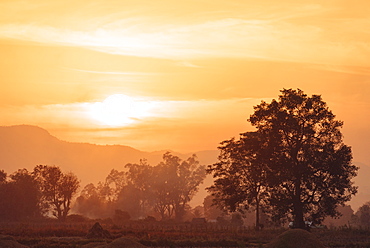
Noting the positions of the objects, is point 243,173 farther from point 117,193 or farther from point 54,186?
point 117,193

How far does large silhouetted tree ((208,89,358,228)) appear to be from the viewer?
267 feet

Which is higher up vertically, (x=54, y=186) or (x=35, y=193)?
(x=54, y=186)

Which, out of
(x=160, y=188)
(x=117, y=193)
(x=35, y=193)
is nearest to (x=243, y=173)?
(x=35, y=193)

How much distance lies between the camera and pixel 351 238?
75.5 metres

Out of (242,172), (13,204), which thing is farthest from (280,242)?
(13,204)

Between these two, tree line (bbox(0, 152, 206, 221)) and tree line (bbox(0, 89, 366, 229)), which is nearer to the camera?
tree line (bbox(0, 89, 366, 229))

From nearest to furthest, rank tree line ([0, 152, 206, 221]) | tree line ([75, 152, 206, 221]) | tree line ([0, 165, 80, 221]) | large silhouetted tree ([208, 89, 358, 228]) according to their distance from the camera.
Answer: large silhouetted tree ([208, 89, 358, 228]) → tree line ([0, 165, 80, 221]) → tree line ([0, 152, 206, 221]) → tree line ([75, 152, 206, 221])

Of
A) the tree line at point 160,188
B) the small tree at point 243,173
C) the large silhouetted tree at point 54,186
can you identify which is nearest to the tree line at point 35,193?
the large silhouetted tree at point 54,186

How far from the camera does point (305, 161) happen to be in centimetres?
8262

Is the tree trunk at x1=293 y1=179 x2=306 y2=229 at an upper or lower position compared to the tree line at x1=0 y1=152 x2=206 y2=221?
lower

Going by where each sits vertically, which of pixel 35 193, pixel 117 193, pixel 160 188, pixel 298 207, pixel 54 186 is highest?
pixel 160 188

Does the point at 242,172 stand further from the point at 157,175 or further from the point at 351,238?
the point at 157,175

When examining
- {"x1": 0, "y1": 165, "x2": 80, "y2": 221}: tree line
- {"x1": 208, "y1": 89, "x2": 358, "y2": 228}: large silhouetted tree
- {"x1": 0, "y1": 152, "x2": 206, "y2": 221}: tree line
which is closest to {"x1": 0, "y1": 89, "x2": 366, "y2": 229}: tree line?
{"x1": 208, "y1": 89, "x2": 358, "y2": 228}: large silhouetted tree

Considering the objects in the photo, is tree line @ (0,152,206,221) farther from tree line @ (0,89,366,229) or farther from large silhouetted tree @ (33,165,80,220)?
tree line @ (0,89,366,229)
